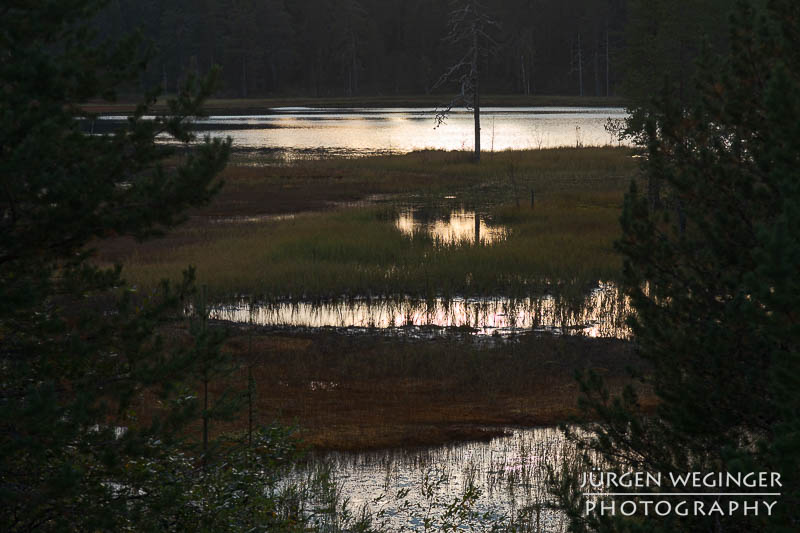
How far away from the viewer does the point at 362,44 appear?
5359 inches

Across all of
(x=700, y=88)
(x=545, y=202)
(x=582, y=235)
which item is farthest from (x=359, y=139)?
(x=700, y=88)

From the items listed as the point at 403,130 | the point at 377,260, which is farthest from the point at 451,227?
the point at 403,130

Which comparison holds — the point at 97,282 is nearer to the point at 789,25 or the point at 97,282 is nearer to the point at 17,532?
the point at 17,532

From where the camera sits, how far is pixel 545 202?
3325cm

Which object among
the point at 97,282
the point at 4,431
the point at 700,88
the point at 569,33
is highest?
the point at 569,33

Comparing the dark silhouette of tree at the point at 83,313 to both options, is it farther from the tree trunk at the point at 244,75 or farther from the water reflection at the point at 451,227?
the tree trunk at the point at 244,75

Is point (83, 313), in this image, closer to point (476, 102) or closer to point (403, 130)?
point (476, 102)

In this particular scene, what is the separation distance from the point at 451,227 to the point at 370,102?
320 ft

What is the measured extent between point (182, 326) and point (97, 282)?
10.2 m

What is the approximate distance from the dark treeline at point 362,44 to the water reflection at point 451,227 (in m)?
90.4

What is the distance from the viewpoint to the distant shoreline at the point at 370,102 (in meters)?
112

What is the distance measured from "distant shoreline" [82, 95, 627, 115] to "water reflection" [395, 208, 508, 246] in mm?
77272

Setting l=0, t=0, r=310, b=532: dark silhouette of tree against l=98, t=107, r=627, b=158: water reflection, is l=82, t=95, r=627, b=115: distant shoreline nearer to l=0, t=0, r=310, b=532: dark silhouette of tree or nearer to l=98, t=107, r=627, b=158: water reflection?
l=98, t=107, r=627, b=158: water reflection

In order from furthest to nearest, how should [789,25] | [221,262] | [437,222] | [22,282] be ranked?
[437,222], [221,262], [789,25], [22,282]
